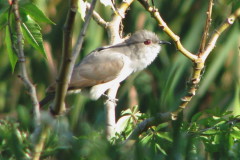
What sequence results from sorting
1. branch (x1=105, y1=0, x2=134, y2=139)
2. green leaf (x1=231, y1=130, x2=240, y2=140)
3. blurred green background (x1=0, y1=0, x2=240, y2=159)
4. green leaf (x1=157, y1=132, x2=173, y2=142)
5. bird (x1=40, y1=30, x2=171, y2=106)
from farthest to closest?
blurred green background (x1=0, y1=0, x2=240, y2=159), bird (x1=40, y1=30, x2=171, y2=106), branch (x1=105, y1=0, x2=134, y2=139), green leaf (x1=231, y1=130, x2=240, y2=140), green leaf (x1=157, y1=132, x2=173, y2=142)

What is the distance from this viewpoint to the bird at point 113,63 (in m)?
4.19

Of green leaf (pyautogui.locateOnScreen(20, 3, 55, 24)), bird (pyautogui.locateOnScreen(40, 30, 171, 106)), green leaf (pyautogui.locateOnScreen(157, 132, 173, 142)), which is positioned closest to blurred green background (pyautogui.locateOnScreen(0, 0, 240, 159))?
bird (pyautogui.locateOnScreen(40, 30, 171, 106))

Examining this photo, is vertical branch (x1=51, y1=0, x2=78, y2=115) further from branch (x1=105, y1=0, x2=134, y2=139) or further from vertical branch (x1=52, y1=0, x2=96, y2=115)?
branch (x1=105, y1=0, x2=134, y2=139)

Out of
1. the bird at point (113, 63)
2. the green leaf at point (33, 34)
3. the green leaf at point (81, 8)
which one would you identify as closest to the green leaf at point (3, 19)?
the green leaf at point (33, 34)

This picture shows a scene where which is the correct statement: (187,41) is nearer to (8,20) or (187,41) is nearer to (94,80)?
(94,80)

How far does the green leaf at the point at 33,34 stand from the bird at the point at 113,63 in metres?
2.00

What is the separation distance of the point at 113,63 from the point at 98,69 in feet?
0.45

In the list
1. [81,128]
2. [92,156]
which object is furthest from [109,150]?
[81,128]

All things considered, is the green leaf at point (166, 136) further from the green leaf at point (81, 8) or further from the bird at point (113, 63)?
the bird at point (113, 63)

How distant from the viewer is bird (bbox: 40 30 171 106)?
4188 mm

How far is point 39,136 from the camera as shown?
1.17 meters

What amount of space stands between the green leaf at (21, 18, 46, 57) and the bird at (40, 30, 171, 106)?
2.00 m

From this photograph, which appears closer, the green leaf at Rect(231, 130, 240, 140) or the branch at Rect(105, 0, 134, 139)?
the green leaf at Rect(231, 130, 240, 140)

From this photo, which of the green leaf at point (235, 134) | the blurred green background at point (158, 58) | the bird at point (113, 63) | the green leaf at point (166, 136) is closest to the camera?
the green leaf at point (166, 136)
